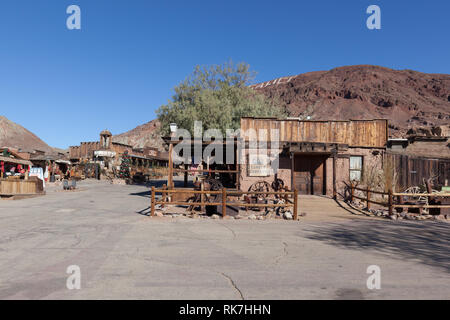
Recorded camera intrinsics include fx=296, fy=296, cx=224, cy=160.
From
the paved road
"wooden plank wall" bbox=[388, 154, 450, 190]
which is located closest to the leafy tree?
the paved road

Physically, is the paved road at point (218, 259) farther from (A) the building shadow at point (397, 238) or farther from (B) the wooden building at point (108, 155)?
(B) the wooden building at point (108, 155)

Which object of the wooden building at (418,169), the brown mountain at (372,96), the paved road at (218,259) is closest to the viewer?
the paved road at (218,259)

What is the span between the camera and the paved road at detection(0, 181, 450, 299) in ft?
13.9

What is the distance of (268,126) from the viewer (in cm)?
1856

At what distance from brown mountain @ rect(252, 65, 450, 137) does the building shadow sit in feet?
234

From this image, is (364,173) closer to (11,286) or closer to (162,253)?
(162,253)

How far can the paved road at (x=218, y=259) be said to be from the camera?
13.9 ft

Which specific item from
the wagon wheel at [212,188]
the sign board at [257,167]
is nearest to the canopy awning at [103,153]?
the sign board at [257,167]

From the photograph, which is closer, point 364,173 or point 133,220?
point 133,220

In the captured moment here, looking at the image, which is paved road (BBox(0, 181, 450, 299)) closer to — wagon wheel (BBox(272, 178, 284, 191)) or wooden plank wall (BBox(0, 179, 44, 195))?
wagon wheel (BBox(272, 178, 284, 191))

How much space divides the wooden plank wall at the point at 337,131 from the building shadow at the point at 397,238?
27.4 feet

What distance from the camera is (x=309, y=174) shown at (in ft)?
58.9
